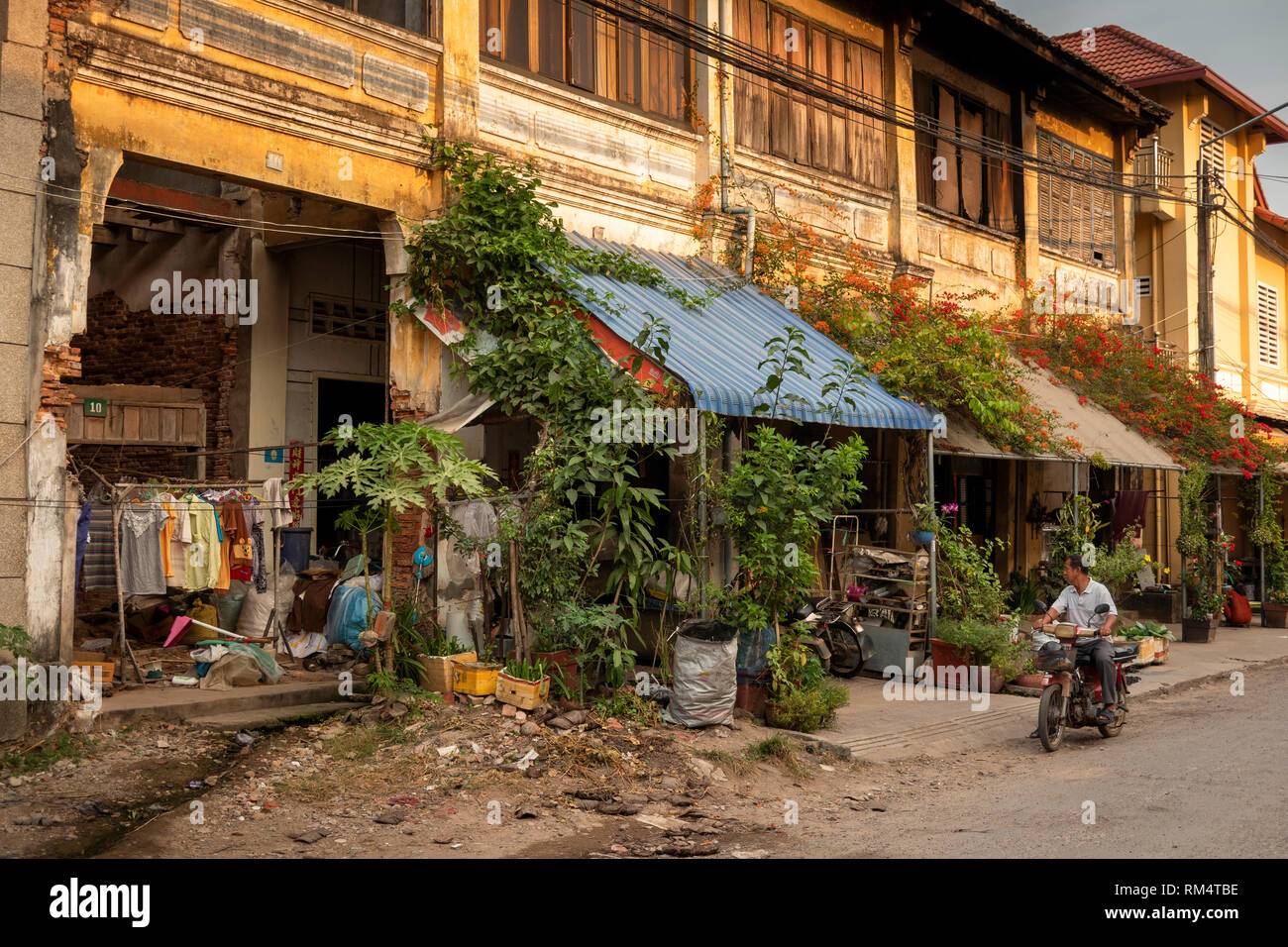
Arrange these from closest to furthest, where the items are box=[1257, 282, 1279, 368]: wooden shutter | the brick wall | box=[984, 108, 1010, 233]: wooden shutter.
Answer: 1. the brick wall
2. box=[984, 108, 1010, 233]: wooden shutter
3. box=[1257, 282, 1279, 368]: wooden shutter

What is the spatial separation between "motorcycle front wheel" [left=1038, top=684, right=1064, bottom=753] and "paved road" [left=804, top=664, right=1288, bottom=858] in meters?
0.13

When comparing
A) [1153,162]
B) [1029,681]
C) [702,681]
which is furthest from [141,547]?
[1153,162]

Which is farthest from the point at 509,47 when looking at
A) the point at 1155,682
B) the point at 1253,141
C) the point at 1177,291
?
the point at 1253,141

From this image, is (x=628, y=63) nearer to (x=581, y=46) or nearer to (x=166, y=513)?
(x=581, y=46)

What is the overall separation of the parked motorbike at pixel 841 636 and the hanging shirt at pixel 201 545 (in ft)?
20.1

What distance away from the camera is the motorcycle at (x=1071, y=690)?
9.66 m

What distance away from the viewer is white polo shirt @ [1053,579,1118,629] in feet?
33.2

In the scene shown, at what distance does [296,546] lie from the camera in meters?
13.7

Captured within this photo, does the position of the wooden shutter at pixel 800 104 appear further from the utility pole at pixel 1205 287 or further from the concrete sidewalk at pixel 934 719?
the utility pole at pixel 1205 287

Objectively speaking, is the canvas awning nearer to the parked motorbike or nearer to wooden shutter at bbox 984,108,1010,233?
the parked motorbike

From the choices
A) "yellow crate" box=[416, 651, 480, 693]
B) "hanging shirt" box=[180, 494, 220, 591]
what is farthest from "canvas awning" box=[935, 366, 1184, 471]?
"hanging shirt" box=[180, 494, 220, 591]

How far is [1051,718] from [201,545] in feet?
25.0

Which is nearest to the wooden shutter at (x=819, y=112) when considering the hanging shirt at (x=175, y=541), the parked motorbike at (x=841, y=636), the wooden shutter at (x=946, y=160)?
the wooden shutter at (x=946, y=160)

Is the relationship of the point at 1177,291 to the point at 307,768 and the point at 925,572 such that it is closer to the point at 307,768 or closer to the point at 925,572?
the point at 925,572
